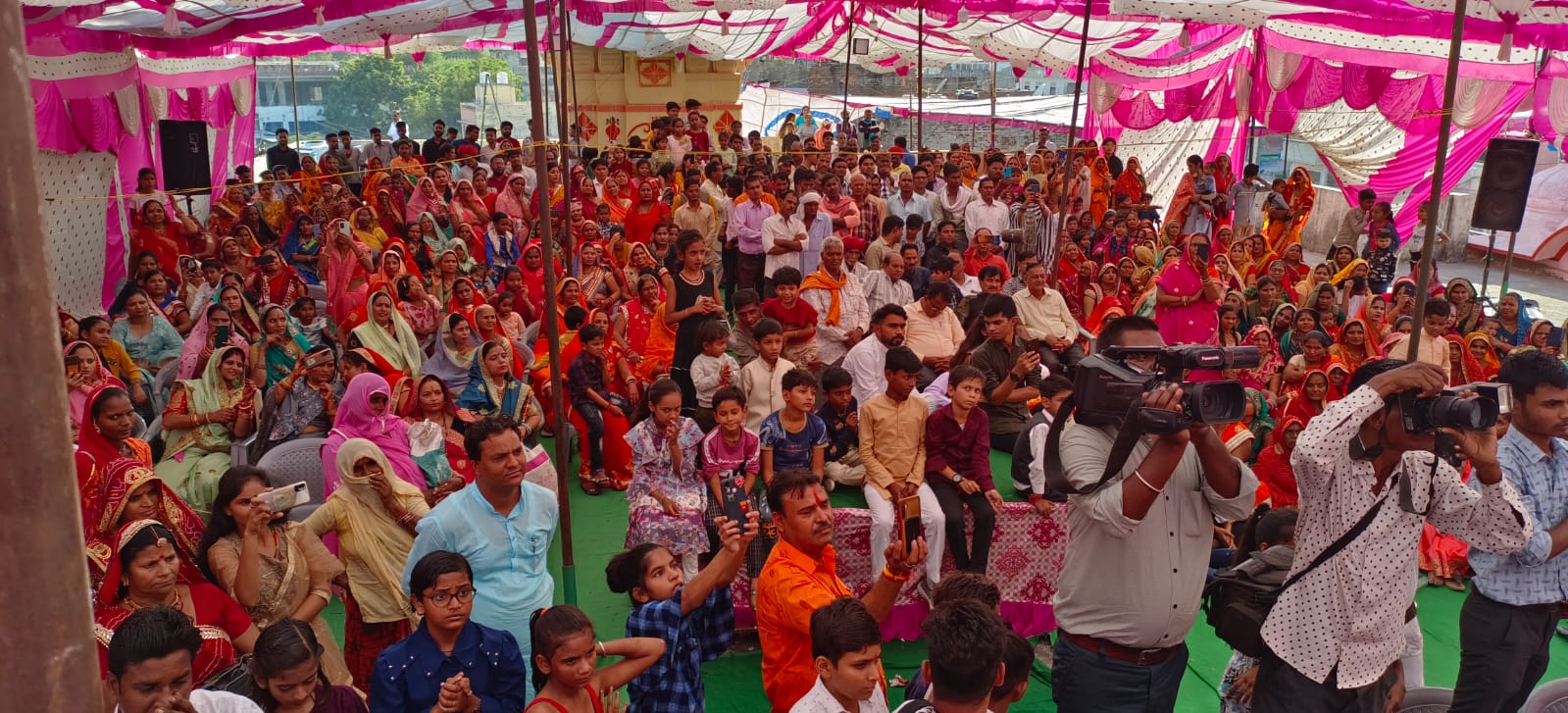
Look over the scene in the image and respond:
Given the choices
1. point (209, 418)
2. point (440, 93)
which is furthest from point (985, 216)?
point (440, 93)

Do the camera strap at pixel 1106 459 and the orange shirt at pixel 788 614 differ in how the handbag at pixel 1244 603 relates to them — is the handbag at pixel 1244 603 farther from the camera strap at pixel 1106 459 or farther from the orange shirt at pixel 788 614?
the orange shirt at pixel 788 614

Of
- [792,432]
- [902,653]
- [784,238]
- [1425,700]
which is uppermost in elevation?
[784,238]

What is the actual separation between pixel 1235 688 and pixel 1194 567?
1.59 feet

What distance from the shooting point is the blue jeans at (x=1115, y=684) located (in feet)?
8.40

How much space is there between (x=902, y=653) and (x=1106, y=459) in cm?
211

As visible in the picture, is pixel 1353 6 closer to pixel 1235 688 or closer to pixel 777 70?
pixel 1235 688

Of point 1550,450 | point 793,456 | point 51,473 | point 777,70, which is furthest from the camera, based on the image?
point 777,70

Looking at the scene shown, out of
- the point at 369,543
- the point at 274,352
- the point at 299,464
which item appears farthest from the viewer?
the point at 274,352

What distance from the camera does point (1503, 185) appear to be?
5.19 meters

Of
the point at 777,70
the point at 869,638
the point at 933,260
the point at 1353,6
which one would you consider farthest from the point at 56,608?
the point at 777,70

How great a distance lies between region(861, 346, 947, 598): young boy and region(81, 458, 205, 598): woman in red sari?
2.44m

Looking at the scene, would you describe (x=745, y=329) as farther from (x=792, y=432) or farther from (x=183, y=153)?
(x=183, y=153)

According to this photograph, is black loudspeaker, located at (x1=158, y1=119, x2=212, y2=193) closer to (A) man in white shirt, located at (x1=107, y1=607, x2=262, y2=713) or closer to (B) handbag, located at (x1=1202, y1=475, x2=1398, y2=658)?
(A) man in white shirt, located at (x1=107, y1=607, x2=262, y2=713)

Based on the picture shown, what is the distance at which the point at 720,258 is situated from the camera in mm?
9477
